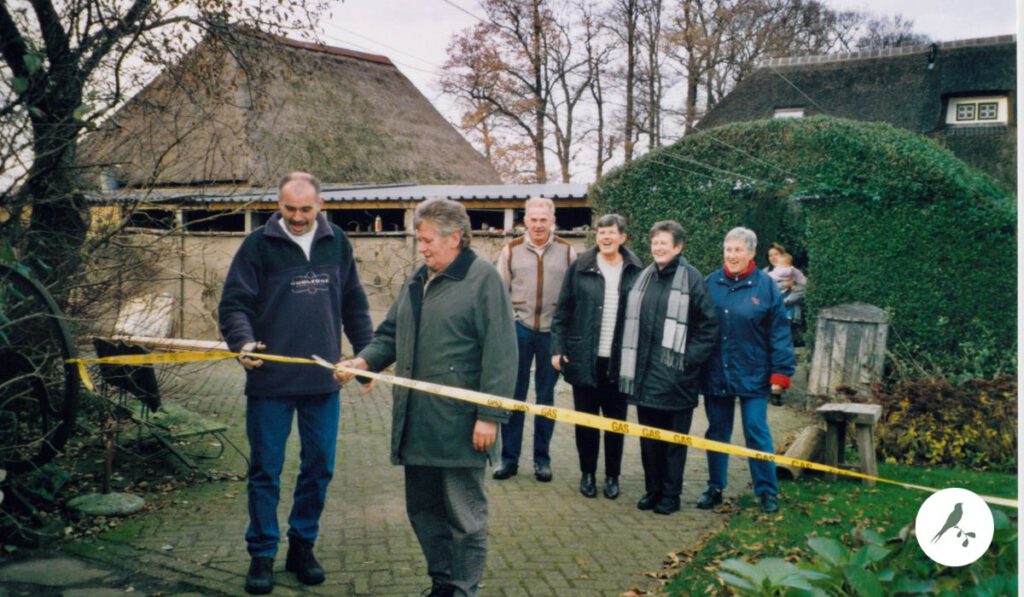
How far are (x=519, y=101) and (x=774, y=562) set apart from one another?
8.16ft

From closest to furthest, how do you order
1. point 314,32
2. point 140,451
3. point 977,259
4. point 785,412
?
point 977,259, point 140,451, point 314,32, point 785,412

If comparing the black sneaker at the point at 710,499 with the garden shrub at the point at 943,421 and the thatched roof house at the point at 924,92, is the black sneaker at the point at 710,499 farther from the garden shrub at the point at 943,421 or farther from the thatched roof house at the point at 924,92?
the thatched roof house at the point at 924,92

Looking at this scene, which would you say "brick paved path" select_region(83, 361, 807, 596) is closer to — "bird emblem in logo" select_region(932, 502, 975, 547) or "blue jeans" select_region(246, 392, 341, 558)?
"blue jeans" select_region(246, 392, 341, 558)

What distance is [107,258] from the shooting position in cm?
520

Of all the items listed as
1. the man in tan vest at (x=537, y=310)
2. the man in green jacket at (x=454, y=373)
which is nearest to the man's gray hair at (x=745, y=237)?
the man in tan vest at (x=537, y=310)

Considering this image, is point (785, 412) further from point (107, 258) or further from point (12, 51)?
point (12, 51)

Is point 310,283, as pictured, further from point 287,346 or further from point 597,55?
point 597,55

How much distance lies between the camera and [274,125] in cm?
662

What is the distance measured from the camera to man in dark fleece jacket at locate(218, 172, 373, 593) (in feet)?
11.8

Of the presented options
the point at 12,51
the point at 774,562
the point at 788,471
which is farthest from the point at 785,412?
the point at 12,51

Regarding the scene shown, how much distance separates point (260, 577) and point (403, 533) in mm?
946

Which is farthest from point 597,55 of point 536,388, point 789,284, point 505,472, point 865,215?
point 789,284

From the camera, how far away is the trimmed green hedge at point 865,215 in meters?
3.96

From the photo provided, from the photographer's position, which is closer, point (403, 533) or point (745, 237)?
point (403, 533)
